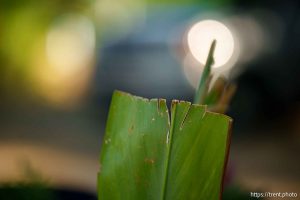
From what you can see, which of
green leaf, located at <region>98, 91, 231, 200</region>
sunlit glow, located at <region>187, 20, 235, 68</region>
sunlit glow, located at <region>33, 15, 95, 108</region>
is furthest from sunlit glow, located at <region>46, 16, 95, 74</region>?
green leaf, located at <region>98, 91, 231, 200</region>

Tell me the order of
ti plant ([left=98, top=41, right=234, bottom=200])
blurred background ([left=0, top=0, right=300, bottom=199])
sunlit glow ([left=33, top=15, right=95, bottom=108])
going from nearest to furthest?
ti plant ([left=98, top=41, right=234, bottom=200]) → blurred background ([left=0, top=0, right=300, bottom=199]) → sunlit glow ([left=33, top=15, right=95, bottom=108])

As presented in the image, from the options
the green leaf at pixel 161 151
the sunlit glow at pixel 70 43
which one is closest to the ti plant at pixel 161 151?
the green leaf at pixel 161 151

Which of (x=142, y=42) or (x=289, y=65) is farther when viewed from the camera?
(x=142, y=42)

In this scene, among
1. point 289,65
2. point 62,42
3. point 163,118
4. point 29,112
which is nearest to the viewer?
point 163,118

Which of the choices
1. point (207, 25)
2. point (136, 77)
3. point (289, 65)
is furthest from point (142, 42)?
point (289, 65)

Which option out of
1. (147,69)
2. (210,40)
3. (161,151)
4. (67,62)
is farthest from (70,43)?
(161,151)

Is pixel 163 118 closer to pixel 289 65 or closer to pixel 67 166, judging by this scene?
pixel 67 166

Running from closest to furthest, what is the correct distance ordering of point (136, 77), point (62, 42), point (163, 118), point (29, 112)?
1. point (163, 118)
2. point (136, 77)
3. point (29, 112)
4. point (62, 42)

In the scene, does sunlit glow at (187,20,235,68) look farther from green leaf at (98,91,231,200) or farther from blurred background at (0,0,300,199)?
green leaf at (98,91,231,200)
